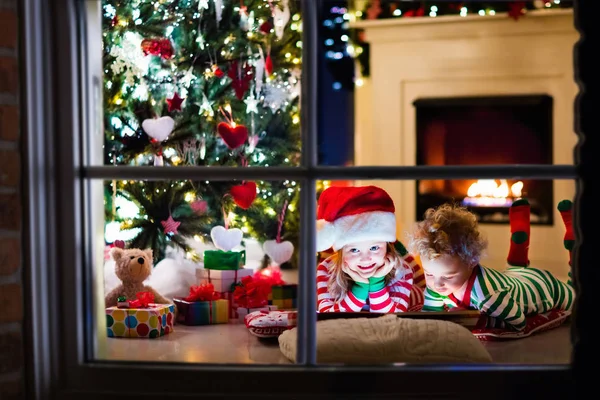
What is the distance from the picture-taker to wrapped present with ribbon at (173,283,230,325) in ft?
6.20

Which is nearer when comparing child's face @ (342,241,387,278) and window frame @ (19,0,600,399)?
window frame @ (19,0,600,399)

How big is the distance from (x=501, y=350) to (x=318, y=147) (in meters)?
0.74

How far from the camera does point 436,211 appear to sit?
2045mm

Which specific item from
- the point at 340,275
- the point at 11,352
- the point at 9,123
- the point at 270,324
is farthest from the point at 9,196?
the point at 340,275

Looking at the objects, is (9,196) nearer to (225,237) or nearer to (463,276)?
(225,237)

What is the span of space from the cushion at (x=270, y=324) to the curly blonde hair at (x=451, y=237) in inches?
19.5

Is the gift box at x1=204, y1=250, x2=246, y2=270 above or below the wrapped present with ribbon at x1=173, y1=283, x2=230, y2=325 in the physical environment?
above

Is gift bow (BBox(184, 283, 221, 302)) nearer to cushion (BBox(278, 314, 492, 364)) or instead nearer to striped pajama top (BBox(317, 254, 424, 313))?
striped pajama top (BBox(317, 254, 424, 313))

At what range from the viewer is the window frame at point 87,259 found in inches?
45.3

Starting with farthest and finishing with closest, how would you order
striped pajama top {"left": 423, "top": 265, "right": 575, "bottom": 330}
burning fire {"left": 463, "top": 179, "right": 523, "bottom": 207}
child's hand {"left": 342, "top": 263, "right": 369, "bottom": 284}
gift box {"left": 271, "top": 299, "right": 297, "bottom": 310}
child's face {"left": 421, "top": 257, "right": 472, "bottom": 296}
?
burning fire {"left": 463, "top": 179, "right": 523, "bottom": 207} < gift box {"left": 271, "top": 299, "right": 297, "bottom": 310} < child's hand {"left": 342, "top": 263, "right": 369, "bottom": 284} < child's face {"left": 421, "top": 257, "right": 472, "bottom": 296} < striped pajama top {"left": 423, "top": 265, "right": 575, "bottom": 330}

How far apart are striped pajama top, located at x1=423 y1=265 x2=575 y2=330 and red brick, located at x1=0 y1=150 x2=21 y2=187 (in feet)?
4.22

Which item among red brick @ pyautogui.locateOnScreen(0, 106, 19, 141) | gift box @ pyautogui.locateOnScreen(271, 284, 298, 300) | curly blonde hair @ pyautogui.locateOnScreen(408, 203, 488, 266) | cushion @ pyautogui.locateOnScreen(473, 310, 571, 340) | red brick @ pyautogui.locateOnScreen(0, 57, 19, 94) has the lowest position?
cushion @ pyautogui.locateOnScreen(473, 310, 571, 340)

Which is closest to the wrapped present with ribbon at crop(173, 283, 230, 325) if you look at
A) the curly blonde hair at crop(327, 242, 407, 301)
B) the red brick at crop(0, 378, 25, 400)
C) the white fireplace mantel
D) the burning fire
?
the curly blonde hair at crop(327, 242, 407, 301)

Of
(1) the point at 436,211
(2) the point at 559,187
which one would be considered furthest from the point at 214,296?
(2) the point at 559,187
